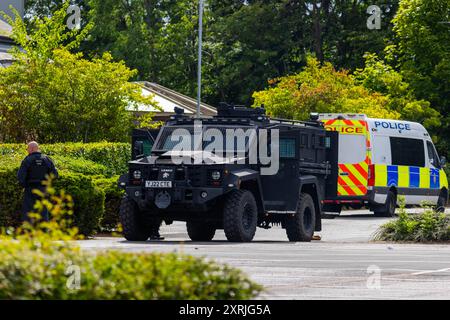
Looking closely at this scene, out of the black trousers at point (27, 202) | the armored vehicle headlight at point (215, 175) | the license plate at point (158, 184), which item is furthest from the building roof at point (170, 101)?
the black trousers at point (27, 202)

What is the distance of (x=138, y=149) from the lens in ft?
76.3

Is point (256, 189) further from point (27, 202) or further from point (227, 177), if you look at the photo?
point (27, 202)

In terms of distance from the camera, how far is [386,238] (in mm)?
23875

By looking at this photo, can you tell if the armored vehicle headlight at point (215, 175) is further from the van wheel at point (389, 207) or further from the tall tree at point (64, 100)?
the van wheel at point (389, 207)

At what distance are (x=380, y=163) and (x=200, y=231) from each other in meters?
11.6

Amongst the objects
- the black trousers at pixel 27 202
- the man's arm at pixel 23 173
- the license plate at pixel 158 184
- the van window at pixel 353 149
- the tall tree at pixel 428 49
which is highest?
the tall tree at pixel 428 49

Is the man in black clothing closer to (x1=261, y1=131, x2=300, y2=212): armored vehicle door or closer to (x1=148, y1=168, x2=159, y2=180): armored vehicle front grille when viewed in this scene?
(x1=148, y1=168, x2=159, y2=180): armored vehicle front grille

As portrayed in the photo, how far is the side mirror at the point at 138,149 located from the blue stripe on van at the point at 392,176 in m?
13.0

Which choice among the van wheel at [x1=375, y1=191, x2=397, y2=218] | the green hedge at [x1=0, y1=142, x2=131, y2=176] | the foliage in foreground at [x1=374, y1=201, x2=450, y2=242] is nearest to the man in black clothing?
the green hedge at [x1=0, y1=142, x2=131, y2=176]

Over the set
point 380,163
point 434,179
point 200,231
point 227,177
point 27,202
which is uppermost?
point 380,163

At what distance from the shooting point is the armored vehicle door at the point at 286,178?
22.8m

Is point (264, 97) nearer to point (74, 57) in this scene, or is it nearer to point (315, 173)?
point (74, 57)

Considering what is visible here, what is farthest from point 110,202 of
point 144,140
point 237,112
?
point 237,112
